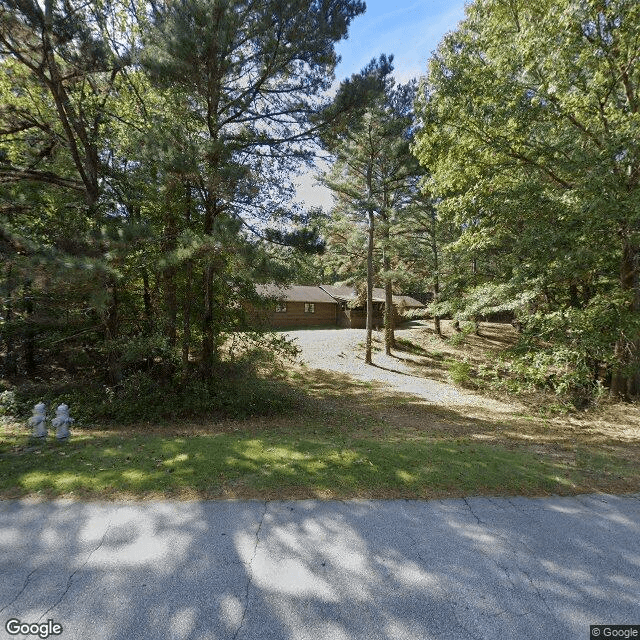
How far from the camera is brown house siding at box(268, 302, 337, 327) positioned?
3083cm

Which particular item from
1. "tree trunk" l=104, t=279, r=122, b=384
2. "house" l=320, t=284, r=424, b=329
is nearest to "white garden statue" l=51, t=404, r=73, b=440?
"tree trunk" l=104, t=279, r=122, b=384

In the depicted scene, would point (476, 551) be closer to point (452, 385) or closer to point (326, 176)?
point (452, 385)

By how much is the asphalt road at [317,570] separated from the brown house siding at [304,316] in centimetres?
2595

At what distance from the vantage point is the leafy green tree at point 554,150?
8.53 metres

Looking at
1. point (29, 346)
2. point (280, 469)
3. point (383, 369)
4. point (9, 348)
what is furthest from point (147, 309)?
point (383, 369)

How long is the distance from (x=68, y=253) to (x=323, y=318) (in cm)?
2638

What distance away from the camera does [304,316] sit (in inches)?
1267

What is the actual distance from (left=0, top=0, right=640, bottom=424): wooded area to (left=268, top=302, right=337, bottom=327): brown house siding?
63.1 ft


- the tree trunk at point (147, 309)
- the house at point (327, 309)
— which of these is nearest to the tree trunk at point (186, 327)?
the tree trunk at point (147, 309)

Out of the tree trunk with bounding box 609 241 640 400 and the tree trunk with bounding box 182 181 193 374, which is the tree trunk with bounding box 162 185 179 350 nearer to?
the tree trunk with bounding box 182 181 193 374

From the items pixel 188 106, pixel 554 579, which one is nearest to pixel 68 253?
pixel 188 106

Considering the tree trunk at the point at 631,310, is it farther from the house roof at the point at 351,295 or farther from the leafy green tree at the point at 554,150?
the house roof at the point at 351,295

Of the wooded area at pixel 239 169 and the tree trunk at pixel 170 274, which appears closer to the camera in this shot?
the wooded area at pixel 239 169

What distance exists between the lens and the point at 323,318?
33500 millimetres
